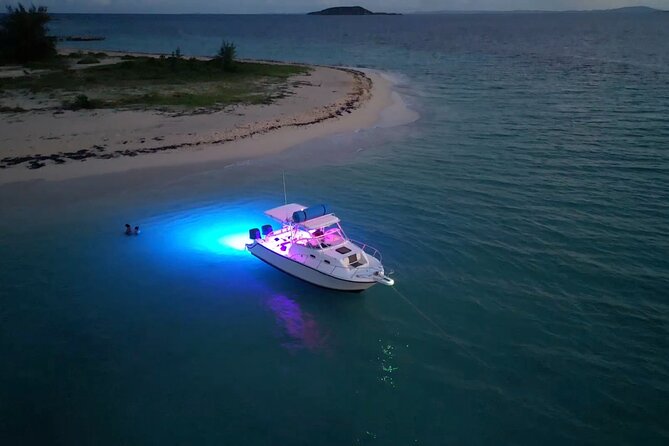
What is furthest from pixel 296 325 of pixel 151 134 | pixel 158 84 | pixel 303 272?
pixel 158 84

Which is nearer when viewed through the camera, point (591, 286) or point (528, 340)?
point (528, 340)

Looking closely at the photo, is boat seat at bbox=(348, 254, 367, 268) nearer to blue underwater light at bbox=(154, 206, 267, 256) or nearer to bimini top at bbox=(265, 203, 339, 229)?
bimini top at bbox=(265, 203, 339, 229)

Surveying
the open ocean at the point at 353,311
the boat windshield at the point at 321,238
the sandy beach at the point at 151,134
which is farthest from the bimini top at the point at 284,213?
the sandy beach at the point at 151,134

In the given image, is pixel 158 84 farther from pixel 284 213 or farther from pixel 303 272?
pixel 303 272

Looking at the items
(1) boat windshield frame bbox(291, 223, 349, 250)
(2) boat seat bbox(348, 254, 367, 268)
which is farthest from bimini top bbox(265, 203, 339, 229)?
(2) boat seat bbox(348, 254, 367, 268)

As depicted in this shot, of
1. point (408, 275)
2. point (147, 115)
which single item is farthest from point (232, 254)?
point (147, 115)

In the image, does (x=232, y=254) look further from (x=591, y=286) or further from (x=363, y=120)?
(x=363, y=120)
